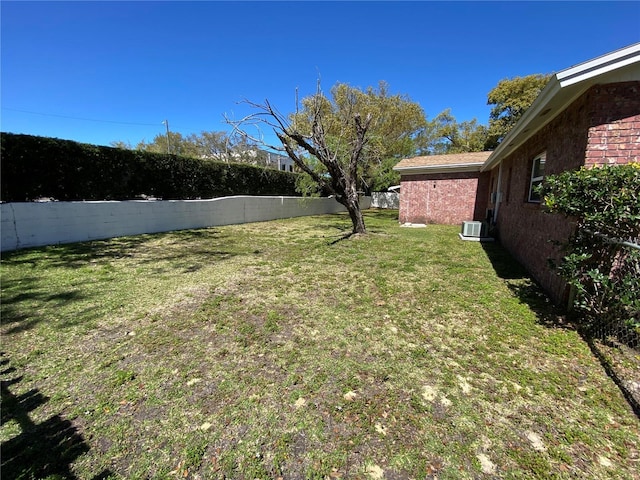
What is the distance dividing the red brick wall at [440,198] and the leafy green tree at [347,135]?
2.32m

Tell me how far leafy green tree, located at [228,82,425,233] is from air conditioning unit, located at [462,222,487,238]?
324cm

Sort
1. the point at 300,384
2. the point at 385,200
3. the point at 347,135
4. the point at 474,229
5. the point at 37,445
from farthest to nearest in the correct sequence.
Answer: the point at 385,200, the point at 347,135, the point at 474,229, the point at 300,384, the point at 37,445

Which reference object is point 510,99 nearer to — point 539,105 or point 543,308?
point 539,105

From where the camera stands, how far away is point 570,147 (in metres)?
3.86

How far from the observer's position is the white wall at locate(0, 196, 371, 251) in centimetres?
648

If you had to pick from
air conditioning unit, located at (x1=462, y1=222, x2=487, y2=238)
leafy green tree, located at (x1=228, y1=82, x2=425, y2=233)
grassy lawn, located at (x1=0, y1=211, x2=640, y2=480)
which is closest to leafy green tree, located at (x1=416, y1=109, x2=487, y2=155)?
leafy green tree, located at (x1=228, y1=82, x2=425, y2=233)

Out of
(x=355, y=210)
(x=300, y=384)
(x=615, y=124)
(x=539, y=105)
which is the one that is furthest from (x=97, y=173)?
(x=615, y=124)

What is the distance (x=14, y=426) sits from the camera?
1.89 metres

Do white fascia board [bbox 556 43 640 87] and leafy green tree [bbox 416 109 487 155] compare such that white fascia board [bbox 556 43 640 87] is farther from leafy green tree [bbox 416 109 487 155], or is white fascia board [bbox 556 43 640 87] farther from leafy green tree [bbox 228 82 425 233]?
leafy green tree [bbox 416 109 487 155]

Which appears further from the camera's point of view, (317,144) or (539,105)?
(317,144)

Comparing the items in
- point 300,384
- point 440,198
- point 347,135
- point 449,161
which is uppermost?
point 347,135

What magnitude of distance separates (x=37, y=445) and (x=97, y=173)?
8.91 meters

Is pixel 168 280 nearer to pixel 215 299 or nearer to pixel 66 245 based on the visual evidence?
pixel 215 299

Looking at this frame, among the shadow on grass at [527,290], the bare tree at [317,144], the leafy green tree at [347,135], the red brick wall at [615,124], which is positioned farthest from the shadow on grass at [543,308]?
the leafy green tree at [347,135]
